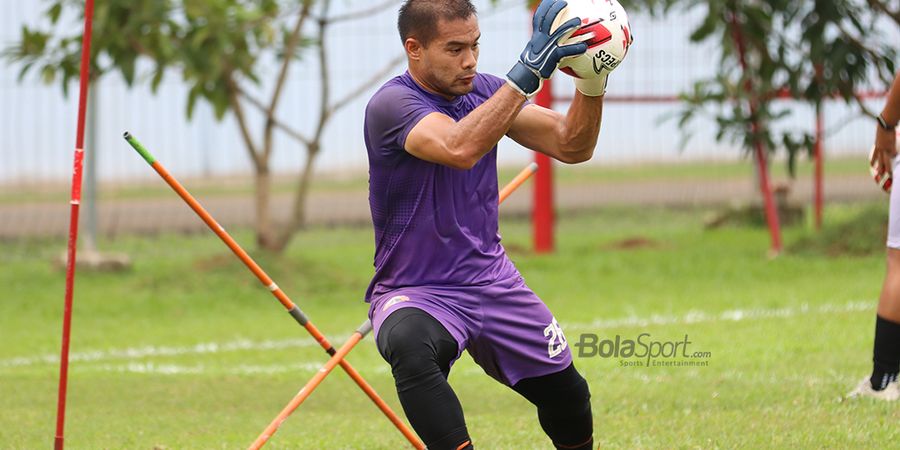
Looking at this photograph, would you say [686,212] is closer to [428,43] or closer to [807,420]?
[807,420]

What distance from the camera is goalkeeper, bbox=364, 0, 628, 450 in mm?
4445

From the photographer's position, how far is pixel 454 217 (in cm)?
473

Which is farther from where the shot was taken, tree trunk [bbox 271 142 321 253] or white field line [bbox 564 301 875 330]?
tree trunk [bbox 271 142 321 253]

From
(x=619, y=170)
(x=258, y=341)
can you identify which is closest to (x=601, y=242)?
(x=619, y=170)

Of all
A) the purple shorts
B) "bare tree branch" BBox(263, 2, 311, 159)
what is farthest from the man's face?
"bare tree branch" BBox(263, 2, 311, 159)

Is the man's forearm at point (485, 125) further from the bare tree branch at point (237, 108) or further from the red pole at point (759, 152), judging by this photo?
the red pole at point (759, 152)

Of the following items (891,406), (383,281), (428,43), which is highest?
(428,43)

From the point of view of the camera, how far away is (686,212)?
16.4 metres

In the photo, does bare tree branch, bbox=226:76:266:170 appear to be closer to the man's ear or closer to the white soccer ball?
the man's ear

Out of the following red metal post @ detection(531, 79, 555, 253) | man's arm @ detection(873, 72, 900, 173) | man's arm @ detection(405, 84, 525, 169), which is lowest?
red metal post @ detection(531, 79, 555, 253)

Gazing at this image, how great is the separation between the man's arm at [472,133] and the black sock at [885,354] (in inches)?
109

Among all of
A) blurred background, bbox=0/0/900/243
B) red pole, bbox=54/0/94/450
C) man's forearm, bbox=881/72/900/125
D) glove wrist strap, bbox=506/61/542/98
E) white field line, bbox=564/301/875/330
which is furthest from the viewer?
blurred background, bbox=0/0/900/243

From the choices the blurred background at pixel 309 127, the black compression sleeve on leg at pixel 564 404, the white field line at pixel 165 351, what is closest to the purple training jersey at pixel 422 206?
the black compression sleeve on leg at pixel 564 404

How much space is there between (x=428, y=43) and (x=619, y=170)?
11778 mm
